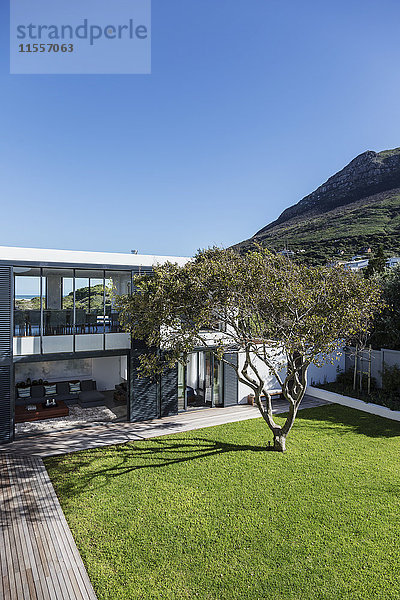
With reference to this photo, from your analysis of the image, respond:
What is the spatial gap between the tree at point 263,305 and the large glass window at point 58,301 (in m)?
2.25

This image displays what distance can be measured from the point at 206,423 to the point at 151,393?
7.21ft

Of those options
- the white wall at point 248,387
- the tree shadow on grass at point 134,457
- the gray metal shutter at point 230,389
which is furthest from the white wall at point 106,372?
the tree shadow on grass at point 134,457

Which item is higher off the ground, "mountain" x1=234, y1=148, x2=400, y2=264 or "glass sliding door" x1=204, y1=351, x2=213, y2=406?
"mountain" x1=234, y1=148, x2=400, y2=264

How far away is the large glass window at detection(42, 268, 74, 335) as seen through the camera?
11008 millimetres

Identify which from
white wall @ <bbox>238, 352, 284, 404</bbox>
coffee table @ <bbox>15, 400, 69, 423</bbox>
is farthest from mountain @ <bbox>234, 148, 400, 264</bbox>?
coffee table @ <bbox>15, 400, 69, 423</bbox>

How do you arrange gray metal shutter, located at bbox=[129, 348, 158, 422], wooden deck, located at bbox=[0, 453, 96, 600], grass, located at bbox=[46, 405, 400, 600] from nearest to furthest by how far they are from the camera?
wooden deck, located at bbox=[0, 453, 96, 600], grass, located at bbox=[46, 405, 400, 600], gray metal shutter, located at bbox=[129, 348, 158, 422]

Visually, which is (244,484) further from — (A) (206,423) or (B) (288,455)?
(A) (206,423)

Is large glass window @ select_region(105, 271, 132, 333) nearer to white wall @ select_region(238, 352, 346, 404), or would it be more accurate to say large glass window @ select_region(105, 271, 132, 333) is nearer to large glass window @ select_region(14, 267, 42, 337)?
large glass window @ select_region(14, 267, 42, 337)

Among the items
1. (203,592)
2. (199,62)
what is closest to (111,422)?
(203,592)

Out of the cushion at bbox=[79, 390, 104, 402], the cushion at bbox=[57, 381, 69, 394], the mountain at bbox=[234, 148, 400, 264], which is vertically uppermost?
the mountain at bbox=[234, 148, 400, 264]

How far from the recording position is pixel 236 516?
6.74 m

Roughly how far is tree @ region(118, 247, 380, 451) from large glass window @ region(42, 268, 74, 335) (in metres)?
2.25

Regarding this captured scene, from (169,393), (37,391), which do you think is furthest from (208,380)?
(37,391)

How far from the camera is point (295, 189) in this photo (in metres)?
73.2
